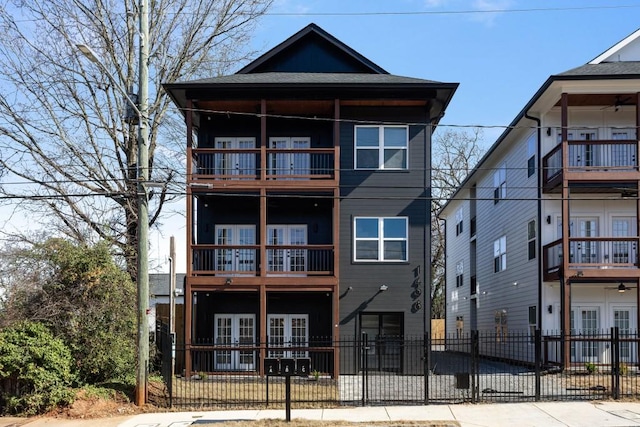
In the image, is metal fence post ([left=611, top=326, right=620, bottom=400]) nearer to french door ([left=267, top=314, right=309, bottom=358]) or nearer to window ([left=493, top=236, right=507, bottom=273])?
french door ([left=267, top=314, right=309, bottom=358])

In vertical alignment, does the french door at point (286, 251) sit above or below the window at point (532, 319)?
above

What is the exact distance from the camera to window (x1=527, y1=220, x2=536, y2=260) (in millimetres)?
24812

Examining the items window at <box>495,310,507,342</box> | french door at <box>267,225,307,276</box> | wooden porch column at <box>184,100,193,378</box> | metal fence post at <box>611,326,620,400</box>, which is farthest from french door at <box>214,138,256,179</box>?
window at <box>495,310,507,342</box>

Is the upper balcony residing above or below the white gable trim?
below

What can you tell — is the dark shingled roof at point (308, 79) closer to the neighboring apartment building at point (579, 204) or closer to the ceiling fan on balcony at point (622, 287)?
the neighboring apartment building at point (579, 204)

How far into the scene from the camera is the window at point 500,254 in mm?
29281

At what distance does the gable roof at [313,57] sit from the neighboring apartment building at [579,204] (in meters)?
5.76

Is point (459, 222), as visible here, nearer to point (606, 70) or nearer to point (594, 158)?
point (594, 158)

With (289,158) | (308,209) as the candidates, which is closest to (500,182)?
(308,209)

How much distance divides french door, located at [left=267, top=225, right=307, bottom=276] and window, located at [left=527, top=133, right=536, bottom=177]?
8239mm

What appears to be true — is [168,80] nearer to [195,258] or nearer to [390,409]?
[195,258]

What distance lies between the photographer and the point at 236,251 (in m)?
23.3

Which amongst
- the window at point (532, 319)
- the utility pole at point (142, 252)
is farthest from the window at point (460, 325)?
the utility pole at point (142, 252)

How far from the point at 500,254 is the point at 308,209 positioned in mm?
10289
